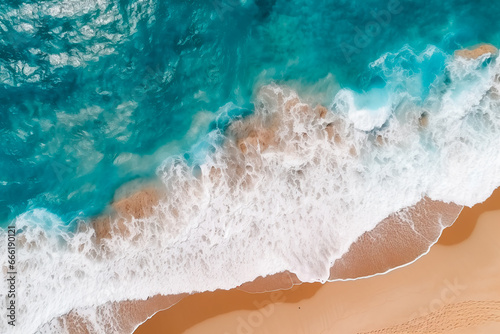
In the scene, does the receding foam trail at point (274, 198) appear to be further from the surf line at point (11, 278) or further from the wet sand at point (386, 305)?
the wet sand at point (386, 305)

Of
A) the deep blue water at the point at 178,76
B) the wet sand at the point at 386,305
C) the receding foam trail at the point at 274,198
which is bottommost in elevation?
the wet sand at the point at 386,305

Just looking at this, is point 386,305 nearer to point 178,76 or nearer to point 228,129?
point 228,129

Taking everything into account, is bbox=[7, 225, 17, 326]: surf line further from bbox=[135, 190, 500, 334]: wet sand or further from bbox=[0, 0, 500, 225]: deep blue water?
bbox=[135, 190, 500, 334]: wet sand

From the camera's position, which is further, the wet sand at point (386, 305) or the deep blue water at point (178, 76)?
the deep blue water at point (178, 76)

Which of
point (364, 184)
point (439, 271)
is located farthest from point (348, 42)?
point (439, 271)

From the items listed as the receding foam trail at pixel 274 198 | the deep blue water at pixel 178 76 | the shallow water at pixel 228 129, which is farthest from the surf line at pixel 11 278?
the deep blue water at pixel 178 76

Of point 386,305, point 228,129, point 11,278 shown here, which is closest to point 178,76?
point 228,129

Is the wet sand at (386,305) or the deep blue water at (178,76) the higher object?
the deep blue water at (178,76)
